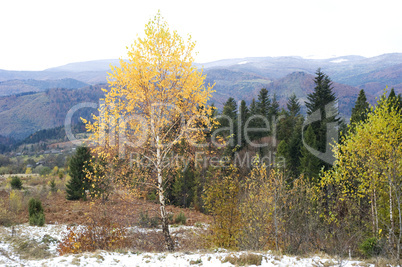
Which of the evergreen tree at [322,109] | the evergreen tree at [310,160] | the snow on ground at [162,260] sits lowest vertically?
the evergreen tree at [310,160]

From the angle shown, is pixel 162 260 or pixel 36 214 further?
pixel 36 214

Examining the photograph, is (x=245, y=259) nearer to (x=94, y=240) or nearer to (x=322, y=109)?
(x=94, y=240)

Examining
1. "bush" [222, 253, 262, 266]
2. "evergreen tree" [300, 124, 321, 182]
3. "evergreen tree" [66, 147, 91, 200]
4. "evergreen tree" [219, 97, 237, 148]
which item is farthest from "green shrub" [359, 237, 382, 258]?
"evergreen tree" [219, 97, 237, 148]

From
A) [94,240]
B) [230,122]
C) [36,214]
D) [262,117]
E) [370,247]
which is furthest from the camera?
[262,117]

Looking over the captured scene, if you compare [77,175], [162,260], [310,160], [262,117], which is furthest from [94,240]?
[262,117]

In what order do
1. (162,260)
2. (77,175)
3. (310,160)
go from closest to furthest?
(162,260) < (77,175) < (310,160)

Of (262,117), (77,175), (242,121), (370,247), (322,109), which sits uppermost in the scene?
(322,109)

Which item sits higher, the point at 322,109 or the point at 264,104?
the point at 264,104

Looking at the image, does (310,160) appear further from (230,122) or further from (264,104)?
(264,104)

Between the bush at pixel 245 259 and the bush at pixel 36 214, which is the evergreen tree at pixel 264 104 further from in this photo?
the bush at pixel 245 259

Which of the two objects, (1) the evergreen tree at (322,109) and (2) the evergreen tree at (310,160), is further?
(1) the evergreen tree at (322,109)

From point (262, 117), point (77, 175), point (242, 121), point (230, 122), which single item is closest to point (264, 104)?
point (262, 117)

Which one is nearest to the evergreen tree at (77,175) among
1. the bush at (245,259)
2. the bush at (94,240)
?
the bush at (94,240)

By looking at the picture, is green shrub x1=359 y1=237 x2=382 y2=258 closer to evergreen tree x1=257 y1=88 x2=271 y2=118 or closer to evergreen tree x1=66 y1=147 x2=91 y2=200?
evergreen tree x1=66 y1=147 x2=91 y2=200
